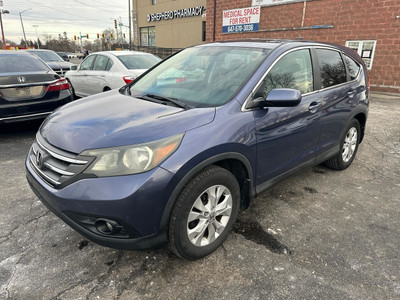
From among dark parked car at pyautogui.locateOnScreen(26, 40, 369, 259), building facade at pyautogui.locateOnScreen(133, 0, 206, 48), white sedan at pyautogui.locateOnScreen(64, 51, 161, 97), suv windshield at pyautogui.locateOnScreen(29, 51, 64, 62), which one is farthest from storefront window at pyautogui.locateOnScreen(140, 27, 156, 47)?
dark parked car at pyautogui.locateOnScreen(26, 40, 369, 259)

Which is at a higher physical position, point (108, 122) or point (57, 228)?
point (108, 122)

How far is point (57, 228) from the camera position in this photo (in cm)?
281

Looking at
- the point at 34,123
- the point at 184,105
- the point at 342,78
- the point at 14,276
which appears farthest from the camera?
the point at 34,123

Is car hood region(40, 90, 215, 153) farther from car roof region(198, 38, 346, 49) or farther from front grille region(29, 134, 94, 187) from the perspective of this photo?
car roof region(198, 38, 346, 49)

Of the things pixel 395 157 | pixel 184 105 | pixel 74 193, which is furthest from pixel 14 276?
pixel 395 157

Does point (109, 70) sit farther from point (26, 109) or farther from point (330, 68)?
point (330, 68)

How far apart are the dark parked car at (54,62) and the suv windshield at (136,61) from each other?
4.67 metres

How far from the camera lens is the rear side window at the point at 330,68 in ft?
11.2

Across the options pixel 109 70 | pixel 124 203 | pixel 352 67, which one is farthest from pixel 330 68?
pixel 109 70

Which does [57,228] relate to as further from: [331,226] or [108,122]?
[331,226]

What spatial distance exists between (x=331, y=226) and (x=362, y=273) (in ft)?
2.14

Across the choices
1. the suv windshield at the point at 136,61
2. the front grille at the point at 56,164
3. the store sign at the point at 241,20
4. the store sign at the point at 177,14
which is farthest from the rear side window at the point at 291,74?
the store sign at the point at 177,14

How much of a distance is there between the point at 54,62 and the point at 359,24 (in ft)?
40.8

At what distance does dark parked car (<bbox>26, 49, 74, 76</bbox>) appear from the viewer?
1103 centimetres
